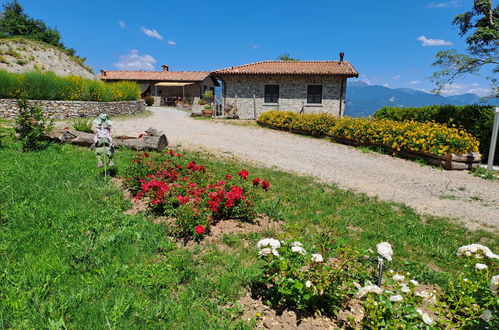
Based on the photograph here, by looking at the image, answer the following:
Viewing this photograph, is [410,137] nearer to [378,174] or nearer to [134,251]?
[378,174]

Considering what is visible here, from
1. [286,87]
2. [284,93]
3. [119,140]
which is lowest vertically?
[119,140]

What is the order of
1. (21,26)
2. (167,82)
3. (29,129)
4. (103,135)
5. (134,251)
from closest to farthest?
(134,251) < (103,135) < (29,129) < (21,26) < (167,82)

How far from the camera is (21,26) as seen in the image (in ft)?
93.7

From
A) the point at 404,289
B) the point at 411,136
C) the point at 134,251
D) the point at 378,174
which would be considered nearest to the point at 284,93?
the point at 411,136

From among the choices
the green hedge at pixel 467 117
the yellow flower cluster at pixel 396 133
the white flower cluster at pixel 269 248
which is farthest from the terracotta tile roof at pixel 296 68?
the white flower cluster at pixel 269 248

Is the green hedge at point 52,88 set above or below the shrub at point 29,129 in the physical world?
above

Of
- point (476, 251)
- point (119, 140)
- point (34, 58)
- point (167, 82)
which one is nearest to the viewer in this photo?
point (476, 251)

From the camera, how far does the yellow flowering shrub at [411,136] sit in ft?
30.5

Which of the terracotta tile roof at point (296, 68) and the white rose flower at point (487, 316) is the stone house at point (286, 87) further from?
the white rose flower at point (487, 316)

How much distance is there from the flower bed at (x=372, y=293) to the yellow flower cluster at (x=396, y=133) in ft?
26.5

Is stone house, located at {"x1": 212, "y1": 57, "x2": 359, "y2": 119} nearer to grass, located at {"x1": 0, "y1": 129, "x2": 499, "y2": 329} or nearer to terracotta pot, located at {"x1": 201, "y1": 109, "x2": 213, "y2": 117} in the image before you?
terracotta pot, located at {"x1": 201, "y1": 109, "x2": 213, "y2": 117}

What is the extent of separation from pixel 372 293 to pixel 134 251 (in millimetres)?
2605

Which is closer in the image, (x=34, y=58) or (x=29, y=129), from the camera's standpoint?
(x=29, y=129)

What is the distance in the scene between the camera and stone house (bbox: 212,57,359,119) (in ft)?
71.6
